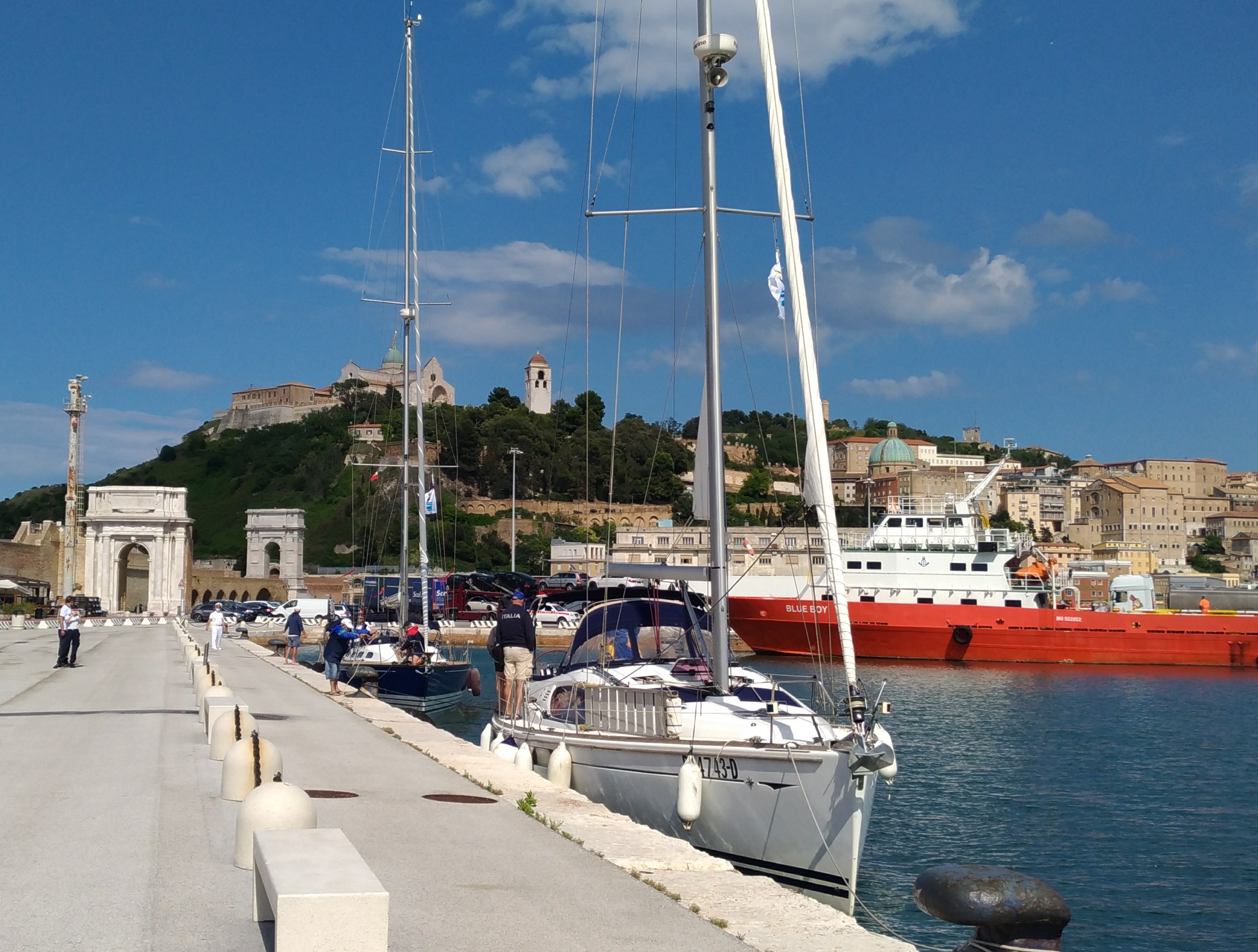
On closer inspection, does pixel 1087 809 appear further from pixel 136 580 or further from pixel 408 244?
pixel 136 580

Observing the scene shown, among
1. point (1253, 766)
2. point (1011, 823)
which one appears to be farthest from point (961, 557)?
point (1011, 823)

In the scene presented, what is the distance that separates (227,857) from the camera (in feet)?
25.9

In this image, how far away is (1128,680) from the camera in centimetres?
4338

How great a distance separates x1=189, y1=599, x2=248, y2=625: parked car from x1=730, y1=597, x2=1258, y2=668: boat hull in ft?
101

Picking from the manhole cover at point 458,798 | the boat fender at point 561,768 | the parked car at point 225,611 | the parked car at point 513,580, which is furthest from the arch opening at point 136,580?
the manhole cover at point 458,798

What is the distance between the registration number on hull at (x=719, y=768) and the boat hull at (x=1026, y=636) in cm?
3760

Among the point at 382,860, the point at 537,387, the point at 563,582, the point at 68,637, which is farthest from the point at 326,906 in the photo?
the point at 537,387

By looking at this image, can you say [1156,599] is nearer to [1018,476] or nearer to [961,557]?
[961,557]

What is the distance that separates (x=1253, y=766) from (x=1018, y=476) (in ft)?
553

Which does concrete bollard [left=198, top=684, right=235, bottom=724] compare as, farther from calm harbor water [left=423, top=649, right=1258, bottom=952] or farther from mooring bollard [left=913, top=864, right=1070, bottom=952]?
mooring bollard [left=913, top=864, right=1070, bottom=952]

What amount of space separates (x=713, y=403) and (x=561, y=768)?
181 inches

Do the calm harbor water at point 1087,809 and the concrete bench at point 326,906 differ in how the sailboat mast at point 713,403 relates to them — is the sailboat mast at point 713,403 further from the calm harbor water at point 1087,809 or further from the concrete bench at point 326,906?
the concrete bench at point 326,906

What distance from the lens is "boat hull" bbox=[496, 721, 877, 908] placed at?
36.6 ft

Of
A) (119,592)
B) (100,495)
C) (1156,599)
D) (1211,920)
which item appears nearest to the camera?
(1211,920)
